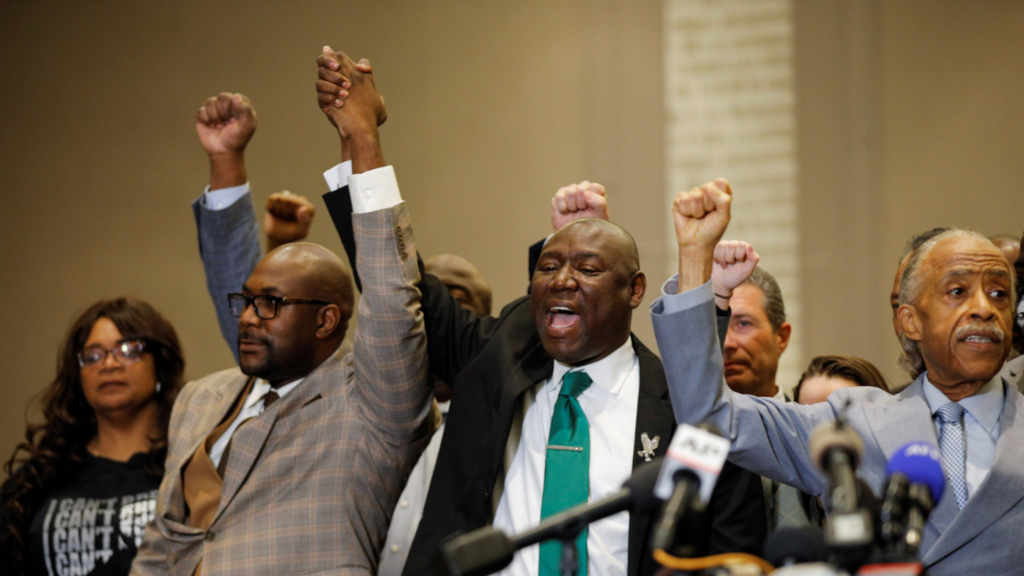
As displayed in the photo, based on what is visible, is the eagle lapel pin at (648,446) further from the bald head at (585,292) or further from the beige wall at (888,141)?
the beige wall at (888,141)

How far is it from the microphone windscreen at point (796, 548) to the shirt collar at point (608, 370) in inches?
45.8

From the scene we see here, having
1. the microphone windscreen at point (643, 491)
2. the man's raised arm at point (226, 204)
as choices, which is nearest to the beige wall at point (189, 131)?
the man's raised arm at point (226, 204)

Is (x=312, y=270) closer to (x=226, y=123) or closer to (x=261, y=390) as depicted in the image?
(x=261, y=390)

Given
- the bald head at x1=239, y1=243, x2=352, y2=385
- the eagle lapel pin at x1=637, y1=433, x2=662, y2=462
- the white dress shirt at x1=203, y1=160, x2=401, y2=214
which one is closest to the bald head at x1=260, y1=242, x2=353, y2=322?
the bald head at x1=239, y1=243, x2=352, y2=385

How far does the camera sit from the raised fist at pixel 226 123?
300 cm

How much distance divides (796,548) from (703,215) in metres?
1.04

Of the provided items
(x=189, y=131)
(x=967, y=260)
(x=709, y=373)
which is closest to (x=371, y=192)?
(x=709, y=373)

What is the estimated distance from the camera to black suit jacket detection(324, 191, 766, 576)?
6.98ft

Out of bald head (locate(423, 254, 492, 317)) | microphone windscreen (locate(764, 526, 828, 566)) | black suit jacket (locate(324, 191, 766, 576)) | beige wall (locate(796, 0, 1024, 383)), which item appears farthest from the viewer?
beige wall (locate(796, 0, 1024, 383))

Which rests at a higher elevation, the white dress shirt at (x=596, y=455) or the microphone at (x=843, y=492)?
the microphone at (x=843, y=492)

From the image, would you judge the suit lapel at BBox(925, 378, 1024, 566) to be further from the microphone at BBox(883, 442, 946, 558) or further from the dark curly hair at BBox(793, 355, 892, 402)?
the microphone at BBox(883, 442, 946, 558)

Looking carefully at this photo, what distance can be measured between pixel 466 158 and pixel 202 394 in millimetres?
2505

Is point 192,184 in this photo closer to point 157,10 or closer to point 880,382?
point 157,10

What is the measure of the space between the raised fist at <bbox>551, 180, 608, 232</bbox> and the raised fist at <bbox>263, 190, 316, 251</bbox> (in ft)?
4.00
